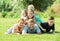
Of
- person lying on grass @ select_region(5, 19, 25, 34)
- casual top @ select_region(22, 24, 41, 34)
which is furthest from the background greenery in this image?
person lying on grass @ select_region(5, 19, 25, 34)

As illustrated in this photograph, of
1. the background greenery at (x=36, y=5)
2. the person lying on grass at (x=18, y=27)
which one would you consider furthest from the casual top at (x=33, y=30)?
the background greenery at (x=36, y=5)

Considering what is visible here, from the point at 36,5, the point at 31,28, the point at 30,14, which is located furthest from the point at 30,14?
the point at 36,5

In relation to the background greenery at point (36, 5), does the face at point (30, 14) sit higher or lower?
higher

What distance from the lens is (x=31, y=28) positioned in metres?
8.98

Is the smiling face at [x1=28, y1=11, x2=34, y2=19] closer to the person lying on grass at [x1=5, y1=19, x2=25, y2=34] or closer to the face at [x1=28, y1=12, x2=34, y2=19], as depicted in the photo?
the face at [x1=28, y1=12, x2=34, y2=19]

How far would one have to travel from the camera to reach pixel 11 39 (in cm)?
819

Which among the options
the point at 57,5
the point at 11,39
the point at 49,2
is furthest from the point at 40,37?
the point at 49,2

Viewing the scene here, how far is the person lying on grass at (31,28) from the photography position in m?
8.86

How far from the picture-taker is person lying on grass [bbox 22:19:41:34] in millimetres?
8857

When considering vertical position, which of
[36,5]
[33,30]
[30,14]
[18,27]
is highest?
[30,14]

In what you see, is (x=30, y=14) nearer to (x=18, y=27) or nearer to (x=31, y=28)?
(x=31, y=28)

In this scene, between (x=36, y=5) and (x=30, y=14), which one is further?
(x=36, y=5)

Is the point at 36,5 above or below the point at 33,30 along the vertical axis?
below

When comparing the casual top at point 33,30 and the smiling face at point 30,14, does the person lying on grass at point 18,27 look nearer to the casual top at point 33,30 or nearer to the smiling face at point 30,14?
the casual top at point 33,30
